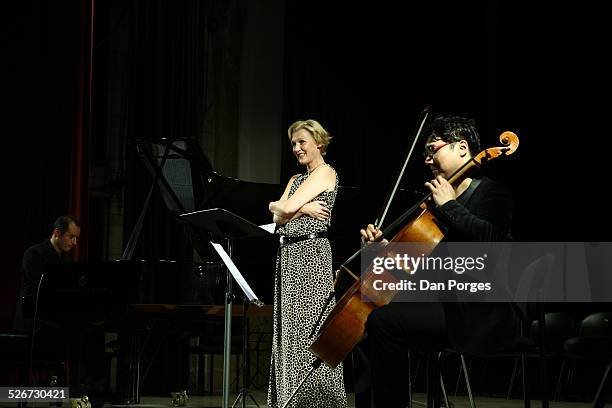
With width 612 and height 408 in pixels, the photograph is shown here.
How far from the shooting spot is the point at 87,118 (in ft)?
24.6

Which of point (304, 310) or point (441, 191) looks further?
point (304, 310)

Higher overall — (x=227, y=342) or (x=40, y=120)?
(x=40, y=120)

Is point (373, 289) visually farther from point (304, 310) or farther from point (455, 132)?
point (304, 310)

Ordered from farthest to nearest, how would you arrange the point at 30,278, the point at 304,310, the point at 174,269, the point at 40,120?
1. the point at 40,120
2. the point at 30,278
3. the point at 174,269
4. the point at 304,310

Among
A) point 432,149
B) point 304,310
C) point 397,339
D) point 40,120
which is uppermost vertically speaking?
point 40,120

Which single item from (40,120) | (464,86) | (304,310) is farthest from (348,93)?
(304,310)

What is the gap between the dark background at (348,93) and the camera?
6.83 metres

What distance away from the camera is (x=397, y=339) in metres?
3.01

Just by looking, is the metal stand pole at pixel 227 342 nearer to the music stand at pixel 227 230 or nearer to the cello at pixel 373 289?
the music stand at pixel 227 230

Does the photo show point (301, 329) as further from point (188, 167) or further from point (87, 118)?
point (87, 118)

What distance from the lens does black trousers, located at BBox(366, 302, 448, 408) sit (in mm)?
2984

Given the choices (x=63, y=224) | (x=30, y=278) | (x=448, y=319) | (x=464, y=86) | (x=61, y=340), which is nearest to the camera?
(x=448, y=319)

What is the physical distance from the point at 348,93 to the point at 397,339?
5212mm

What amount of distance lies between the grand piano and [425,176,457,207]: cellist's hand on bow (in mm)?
2297
